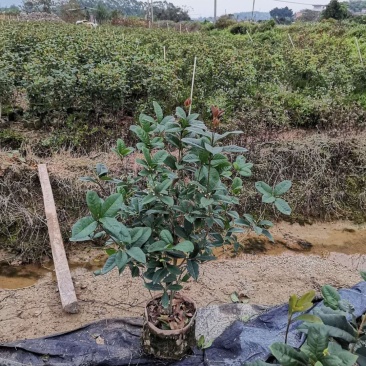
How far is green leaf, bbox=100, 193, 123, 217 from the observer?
1410 mm

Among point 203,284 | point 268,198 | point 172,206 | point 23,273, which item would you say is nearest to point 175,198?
point 172,206

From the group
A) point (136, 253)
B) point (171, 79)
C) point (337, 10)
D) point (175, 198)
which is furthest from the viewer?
point (337, 10)

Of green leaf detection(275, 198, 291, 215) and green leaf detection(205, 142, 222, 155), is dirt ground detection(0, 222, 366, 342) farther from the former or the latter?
green leaf detection(205, 142, 222, 155)

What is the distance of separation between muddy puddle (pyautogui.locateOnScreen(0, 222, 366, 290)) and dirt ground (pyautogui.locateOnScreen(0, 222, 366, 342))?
0.01m

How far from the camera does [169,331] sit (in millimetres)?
2109

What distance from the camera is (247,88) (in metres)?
6.13

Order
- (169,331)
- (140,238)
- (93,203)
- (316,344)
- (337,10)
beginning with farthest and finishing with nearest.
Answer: (337,10), (169,331), (140,238), (93,203), (316,344)

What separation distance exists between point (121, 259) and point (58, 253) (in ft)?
6.19

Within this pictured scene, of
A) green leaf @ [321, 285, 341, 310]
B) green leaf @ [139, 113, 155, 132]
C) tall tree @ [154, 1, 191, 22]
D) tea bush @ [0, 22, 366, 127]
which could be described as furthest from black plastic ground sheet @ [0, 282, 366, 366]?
tall tree @ [154, 1, 191, 22]

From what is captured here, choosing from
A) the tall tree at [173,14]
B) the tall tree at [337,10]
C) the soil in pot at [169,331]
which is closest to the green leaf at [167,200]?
the soil in pot at [169,331]

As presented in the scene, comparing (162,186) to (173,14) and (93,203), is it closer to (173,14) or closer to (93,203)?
(93,203)

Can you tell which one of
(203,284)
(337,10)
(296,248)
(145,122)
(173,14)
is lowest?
(296,248)

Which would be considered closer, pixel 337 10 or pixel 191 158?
pixel 191 158

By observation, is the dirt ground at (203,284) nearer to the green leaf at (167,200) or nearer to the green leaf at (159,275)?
the green leaf at (159,275)
